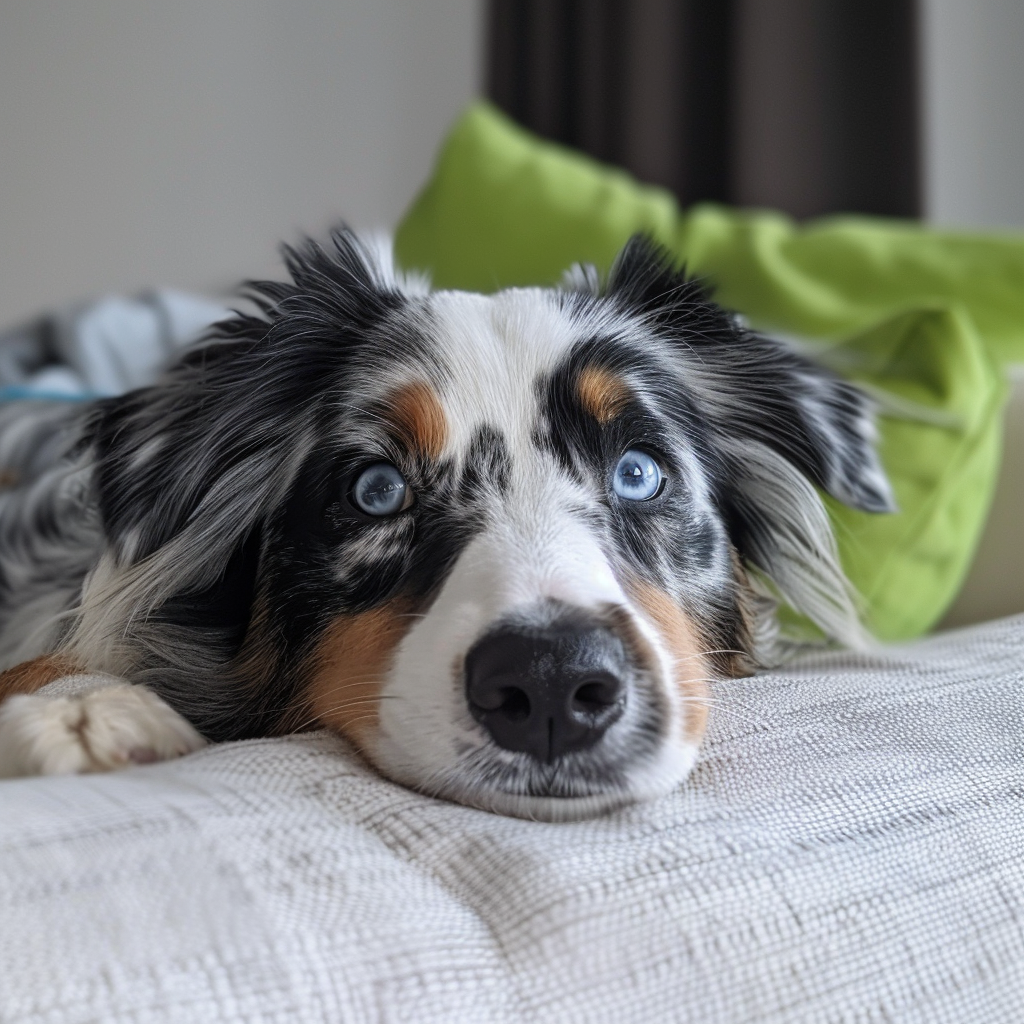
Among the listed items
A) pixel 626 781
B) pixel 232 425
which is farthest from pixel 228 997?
pixel 232 425

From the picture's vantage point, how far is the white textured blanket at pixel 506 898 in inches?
29.1

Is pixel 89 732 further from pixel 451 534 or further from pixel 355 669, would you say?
pixel 451 534

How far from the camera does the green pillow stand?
1.91 metres

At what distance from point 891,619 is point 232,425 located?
3.80ft

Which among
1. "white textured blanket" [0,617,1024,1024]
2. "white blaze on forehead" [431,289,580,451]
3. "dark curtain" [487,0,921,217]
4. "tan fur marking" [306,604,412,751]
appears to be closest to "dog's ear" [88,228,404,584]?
"white blaze on forehead" [431,289,580,451]

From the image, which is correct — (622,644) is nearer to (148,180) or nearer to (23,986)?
(23,986)

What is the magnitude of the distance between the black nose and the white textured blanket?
0.09 metres

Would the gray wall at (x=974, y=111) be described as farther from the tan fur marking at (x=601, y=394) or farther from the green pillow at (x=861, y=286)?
the tan fur marking at (x=601, y=394)

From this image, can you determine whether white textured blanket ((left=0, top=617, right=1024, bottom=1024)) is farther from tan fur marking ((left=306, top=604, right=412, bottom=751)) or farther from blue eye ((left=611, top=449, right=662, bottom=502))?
blue eye ((left=611, top=449, right=662, bottom=502))

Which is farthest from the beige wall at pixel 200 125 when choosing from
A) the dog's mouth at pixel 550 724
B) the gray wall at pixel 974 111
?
the dog's mouth at pixel 550 724

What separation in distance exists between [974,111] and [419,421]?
318cm

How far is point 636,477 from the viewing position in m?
1.46

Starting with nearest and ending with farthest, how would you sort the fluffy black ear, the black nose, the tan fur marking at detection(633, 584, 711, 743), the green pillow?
the black nose → the tan fur marking at detection(633, 584, 711, 743) → the fluffy black ear → the green pillow

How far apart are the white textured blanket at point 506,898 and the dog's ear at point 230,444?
52cm
